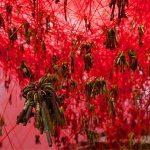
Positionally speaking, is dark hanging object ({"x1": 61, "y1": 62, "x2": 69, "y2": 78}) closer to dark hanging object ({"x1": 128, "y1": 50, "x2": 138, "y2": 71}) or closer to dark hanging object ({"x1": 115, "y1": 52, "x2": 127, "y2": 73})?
dark hanging object ({"x1": 128, "y1": 50, "x2": 138, "y2": 71})

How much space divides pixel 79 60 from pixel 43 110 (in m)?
6.15

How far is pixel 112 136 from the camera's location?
10.9 meters

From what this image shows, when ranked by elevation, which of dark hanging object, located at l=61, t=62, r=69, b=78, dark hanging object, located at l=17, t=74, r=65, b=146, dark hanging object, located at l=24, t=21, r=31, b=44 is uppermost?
dark hanging object, located at l=24, t=21, r=31, b=44

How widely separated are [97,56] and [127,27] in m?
0.94

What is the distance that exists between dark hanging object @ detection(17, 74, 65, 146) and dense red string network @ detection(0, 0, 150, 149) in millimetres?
4014

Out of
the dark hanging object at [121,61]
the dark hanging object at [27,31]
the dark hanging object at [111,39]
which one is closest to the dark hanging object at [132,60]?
the dark hanging object at [121,61]

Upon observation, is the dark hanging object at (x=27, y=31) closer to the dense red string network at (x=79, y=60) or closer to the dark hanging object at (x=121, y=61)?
the dense red string network at (x=79, y=60)

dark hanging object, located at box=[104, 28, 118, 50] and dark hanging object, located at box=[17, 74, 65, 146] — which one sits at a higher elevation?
dark hanging object, located at box=[104, 28, 118, 50]

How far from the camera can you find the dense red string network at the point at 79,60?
316 inches

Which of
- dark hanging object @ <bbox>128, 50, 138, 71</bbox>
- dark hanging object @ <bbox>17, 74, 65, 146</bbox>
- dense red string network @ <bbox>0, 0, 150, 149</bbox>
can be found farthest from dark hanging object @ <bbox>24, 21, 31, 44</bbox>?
dark hanging object @ <bbox>17, 74, 65, 146</bbox>

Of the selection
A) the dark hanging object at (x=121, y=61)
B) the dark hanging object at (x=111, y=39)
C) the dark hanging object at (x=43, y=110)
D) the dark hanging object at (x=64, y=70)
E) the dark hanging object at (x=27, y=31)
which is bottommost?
the dark hanging object at (x=43, y=110)

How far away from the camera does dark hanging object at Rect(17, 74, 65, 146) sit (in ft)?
9.52

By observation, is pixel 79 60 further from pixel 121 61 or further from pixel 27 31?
pixel 121 61

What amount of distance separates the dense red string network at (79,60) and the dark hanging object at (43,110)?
4.01 metres
